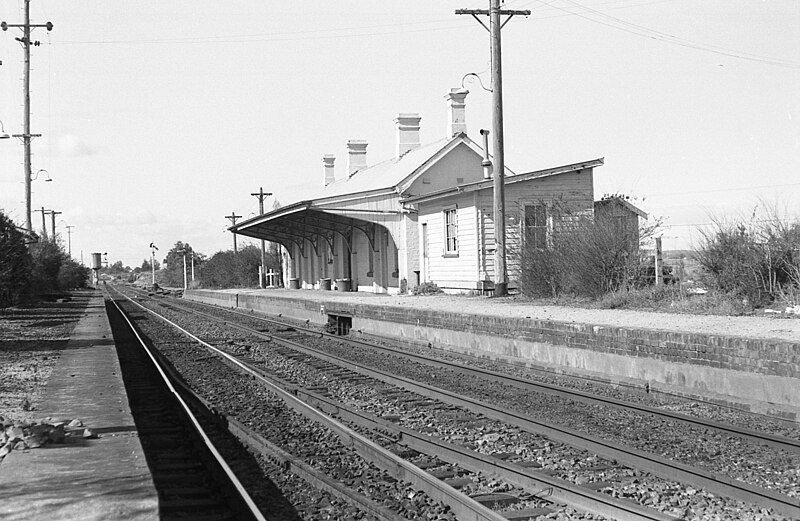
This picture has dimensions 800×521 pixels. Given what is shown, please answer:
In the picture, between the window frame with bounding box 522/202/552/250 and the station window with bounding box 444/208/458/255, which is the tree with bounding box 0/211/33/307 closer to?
the station window with bounding box 444/208/458/255

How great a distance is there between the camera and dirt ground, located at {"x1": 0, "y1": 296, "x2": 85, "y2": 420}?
36.8 ft

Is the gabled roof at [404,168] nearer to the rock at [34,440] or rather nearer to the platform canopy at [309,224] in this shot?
the platform canopy at [309,224]

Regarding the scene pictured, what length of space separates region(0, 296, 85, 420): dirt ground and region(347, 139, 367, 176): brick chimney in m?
20.7

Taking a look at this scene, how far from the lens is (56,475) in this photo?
673 cm

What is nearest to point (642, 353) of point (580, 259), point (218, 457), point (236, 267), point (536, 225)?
point (218, 457)

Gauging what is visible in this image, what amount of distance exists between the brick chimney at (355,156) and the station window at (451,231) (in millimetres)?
23270

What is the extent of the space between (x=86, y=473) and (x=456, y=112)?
29.7 metres

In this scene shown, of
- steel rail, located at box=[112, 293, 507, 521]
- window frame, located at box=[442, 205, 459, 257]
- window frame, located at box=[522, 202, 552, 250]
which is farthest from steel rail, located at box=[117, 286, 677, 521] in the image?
window frame, located at box=[442, 205, 459, 257]

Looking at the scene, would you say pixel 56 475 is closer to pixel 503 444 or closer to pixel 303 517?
pixel 303 517

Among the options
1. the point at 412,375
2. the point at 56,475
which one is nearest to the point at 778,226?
the point at 412,375

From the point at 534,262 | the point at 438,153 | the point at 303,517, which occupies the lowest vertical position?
the point at 303,517

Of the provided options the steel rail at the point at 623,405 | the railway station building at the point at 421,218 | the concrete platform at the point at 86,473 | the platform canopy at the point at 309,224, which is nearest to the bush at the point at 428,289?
the railway station building at the point at 421,218

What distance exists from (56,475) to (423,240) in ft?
79.1

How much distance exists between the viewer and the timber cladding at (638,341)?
31.6 ft
